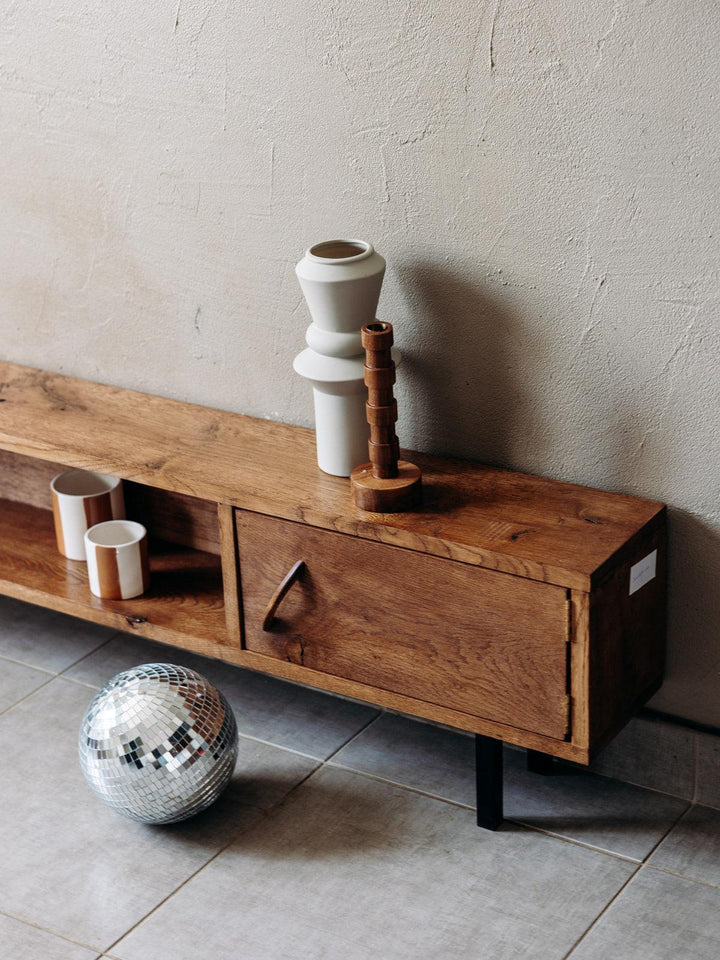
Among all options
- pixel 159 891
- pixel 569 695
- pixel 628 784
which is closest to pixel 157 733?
pixel 159 891

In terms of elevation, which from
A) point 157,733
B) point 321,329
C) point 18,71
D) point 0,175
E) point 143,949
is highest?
point 18,71

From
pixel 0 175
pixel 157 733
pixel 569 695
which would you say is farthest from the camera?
pixel 0 175

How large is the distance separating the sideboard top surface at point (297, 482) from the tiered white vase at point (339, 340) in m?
0.06

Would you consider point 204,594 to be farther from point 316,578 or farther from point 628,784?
point 628,784

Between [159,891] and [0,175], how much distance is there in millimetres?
1250

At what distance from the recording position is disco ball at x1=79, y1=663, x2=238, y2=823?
1692 millimetres

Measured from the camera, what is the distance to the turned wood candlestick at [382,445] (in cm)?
163

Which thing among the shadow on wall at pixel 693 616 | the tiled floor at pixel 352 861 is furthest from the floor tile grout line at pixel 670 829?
the shadow on wall at pixel 693 616

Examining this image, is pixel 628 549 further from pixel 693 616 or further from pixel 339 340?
pixel 339 340

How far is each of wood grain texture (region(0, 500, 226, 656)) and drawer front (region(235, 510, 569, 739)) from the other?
0.48 ft

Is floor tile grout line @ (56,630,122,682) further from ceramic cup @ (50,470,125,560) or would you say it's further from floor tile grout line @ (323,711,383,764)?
floor tile grout line @ (323,711,383,764)

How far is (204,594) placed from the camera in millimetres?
2004

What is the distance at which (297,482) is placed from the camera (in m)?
1.79

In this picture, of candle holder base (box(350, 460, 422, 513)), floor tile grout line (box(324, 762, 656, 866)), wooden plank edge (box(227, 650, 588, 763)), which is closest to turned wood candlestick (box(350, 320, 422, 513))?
candle holder base (box(350, 460, 422, 513))
